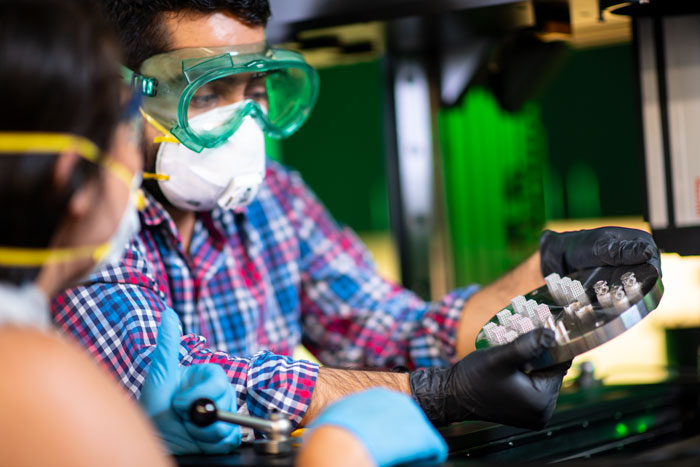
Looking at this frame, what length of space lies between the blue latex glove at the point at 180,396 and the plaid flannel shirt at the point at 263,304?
9 cm

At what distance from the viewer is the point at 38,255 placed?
29.3 inches

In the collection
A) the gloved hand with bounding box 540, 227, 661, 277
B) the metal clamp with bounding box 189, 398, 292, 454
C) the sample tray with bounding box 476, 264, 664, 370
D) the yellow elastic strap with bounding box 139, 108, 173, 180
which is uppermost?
the yellow elastic strap with bounding box 139, 108, 173, 180

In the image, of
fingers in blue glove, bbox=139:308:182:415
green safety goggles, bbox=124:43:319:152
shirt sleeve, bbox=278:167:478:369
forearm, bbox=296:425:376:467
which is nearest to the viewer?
forearm, bbox=296:425:376:467

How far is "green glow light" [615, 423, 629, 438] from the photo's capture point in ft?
3.86

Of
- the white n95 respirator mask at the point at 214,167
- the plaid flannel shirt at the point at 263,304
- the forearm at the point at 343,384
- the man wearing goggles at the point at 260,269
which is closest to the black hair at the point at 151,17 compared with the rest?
the man wearing goggles at the point at 260,269

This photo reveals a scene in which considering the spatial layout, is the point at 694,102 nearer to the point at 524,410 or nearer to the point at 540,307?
the point at 540,307

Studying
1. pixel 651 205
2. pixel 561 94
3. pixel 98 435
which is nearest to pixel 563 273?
pixel 651 205

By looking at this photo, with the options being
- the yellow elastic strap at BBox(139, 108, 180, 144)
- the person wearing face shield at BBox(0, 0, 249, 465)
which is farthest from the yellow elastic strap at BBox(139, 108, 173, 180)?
the person wearing face shield at BBox(0, 0, 249, 465)

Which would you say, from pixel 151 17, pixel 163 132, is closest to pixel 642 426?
pixel 163 132

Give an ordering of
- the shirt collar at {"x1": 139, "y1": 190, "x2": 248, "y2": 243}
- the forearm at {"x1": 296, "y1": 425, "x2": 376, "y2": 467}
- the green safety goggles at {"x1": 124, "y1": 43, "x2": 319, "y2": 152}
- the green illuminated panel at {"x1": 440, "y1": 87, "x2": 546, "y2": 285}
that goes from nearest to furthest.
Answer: the forearm at {"x1": 296, "y1": 425, "x2": 376, "y2": 467}, the green safety goggles at {"x1": 124, "y1": 43, "x2": 319, "y2": 152}, the shirt collar at {"x1": 139, "y1": 190, "x2": 248, "y2": 243}, the green illuminated panel at {"x1": 440, "y1": 87, "x2": 546, "y2": 285}

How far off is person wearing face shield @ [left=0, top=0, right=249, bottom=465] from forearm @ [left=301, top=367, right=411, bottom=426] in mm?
439

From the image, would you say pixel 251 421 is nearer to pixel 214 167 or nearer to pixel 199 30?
pixel 214 167

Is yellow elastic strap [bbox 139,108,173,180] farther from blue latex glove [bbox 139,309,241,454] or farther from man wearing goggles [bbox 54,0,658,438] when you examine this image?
blue latex glove [bbox 139,309,241,454]

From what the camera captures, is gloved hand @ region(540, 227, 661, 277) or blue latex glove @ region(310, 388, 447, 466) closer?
blue latex glove @ region(310, 388, 447, 466)
